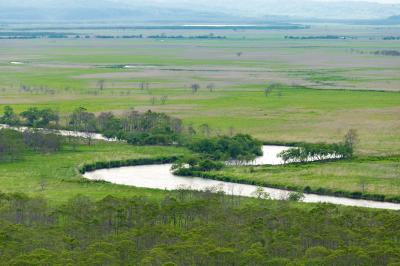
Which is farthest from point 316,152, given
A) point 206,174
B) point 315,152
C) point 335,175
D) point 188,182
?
point 188,182

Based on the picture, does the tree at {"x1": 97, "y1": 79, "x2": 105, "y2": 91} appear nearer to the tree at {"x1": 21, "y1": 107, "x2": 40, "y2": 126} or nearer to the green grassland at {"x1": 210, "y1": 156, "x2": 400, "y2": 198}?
the tree at {"x1": 21, "y1": 107, "x2": 40, "y2": 126}

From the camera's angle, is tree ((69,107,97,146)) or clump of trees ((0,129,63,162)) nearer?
clump of trees ((0,129,63,162))

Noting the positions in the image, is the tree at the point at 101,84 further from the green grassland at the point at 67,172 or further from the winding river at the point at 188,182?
the winding river at the point at 188,182

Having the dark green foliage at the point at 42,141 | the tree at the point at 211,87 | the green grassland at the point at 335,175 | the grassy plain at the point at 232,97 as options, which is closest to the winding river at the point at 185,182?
the green grassland at the point at 335,175

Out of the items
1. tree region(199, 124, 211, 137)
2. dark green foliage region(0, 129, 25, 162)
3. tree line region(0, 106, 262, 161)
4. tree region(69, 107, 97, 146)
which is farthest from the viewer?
tree region(69, 107, 97, 146)

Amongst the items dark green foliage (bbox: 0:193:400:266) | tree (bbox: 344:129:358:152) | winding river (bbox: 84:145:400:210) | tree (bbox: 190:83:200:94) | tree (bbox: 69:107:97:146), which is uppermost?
tree (bbox: 190:83:200:94)

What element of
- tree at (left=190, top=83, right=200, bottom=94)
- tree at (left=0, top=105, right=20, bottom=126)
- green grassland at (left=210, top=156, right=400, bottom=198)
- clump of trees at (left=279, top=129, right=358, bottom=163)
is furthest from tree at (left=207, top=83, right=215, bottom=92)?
green grassland at (left=210, top=156, right=400, bottom=198)

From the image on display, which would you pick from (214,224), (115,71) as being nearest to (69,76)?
(115,71)
